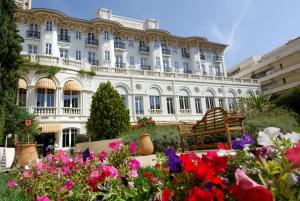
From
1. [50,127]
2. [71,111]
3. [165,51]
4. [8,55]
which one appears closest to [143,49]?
[165,51]

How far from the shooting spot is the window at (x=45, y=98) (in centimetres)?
2177

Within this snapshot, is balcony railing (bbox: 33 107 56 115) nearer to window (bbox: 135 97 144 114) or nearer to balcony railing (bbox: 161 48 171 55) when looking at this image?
window (bbox: 135 97 144 114)

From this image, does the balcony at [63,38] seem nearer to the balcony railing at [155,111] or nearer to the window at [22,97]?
the window at [22,97]

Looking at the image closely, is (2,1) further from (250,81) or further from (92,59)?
(250,81)

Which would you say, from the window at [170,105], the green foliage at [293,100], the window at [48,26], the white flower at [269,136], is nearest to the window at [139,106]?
the window at [170,105]

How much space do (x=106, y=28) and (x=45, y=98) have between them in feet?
46.4

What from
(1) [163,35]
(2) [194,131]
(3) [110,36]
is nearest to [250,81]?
(1) [163,35]

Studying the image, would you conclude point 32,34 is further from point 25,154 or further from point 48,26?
point 25,154

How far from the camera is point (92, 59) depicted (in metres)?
31.5

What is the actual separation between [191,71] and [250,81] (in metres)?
9.52

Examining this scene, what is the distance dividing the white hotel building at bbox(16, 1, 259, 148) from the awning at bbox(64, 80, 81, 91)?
9 centimetres

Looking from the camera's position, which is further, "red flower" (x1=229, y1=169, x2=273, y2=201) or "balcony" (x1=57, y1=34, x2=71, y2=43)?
"balcony" (x1=57, y1=34, x2=71, y2=43)

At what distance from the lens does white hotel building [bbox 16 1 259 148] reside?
22.0 metres

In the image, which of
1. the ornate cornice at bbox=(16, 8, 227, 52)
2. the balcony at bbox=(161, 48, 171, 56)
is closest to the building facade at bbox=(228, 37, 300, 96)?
the ornate cornice at bbox=(16, 8, 227, 52)
